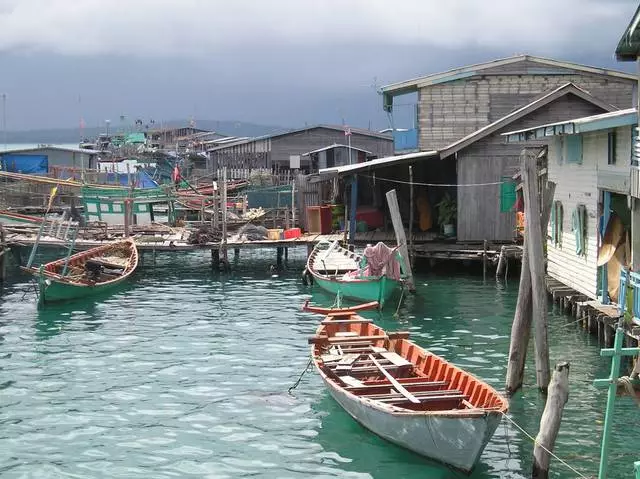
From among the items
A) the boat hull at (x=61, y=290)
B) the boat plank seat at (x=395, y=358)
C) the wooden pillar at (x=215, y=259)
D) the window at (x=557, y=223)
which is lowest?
the boat plank seat at (x=395, y=358)

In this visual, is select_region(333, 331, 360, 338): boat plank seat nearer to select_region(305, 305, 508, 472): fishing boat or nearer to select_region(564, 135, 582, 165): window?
select_region(305, 305, 508, 472): fishing boat

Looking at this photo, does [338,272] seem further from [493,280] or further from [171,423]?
[171,423]

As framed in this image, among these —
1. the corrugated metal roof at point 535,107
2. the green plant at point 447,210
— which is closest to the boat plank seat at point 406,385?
the corrugated metal roof at point 535,107

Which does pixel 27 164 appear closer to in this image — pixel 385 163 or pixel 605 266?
pixel 385 163

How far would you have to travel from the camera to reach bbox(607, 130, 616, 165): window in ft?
65.0

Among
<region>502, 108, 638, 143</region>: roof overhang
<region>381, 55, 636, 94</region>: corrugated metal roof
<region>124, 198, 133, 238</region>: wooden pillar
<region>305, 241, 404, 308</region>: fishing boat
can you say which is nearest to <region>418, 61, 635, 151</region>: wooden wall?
<region>381, 55, 636, 94</region>: corrugated metal roof

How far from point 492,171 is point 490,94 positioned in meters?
6.57

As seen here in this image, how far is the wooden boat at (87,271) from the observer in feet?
91.3

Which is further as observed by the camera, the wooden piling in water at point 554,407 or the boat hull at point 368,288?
the boat hull at point 368,288

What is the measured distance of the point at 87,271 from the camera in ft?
101

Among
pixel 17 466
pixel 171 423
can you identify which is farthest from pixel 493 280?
pixel 17 466

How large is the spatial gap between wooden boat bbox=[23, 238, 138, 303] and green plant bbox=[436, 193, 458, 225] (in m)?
11.7

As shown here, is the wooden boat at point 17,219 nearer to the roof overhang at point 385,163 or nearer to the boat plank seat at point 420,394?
the roof overhang at point 385,163

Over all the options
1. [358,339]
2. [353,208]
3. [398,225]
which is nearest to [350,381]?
[358,339]
